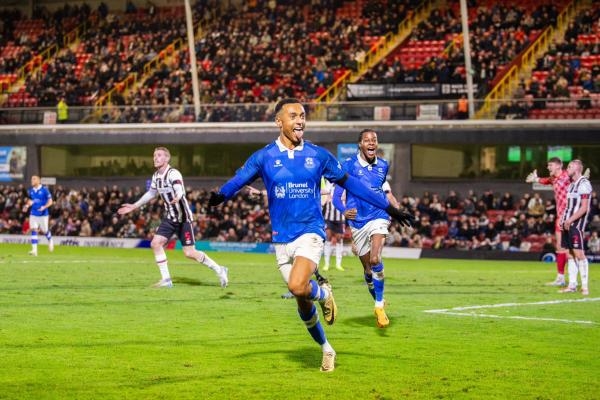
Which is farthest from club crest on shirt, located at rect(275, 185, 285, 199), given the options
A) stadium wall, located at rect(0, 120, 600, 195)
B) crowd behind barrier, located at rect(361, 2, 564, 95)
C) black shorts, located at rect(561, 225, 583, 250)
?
crowd behind barrier, located at rect(361, 2, 564, 95)

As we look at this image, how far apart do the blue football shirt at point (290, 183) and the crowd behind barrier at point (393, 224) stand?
25567 millimetres

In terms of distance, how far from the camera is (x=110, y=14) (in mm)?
62219

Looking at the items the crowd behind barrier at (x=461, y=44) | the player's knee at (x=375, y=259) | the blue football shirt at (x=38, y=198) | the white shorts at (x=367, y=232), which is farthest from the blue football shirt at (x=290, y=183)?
the crowd behind barrier at (x=461, y=44)

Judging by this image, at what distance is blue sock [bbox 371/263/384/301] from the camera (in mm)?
14508

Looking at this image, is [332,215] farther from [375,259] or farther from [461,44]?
[461,44]

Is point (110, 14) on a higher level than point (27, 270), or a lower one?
higher

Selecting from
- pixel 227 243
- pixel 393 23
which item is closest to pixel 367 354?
pixel 227 243

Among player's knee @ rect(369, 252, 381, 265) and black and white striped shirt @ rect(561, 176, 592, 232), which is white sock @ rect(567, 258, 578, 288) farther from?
player's knee @ rect(369, 252, 381, 265)

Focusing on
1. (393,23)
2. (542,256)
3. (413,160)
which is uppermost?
(393,23)

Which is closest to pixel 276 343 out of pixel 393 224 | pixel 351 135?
pixel 393 224

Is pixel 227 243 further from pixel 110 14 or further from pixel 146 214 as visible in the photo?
pixel 110 14

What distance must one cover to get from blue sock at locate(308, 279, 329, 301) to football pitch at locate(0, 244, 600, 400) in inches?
27.8

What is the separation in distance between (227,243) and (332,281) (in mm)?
20453

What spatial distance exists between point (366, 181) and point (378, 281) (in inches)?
64.2
